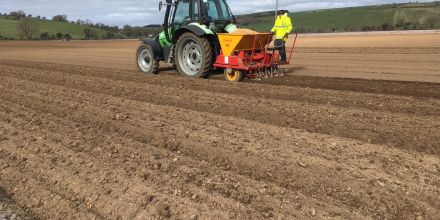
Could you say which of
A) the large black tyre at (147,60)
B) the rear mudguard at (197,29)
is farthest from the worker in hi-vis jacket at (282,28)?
the large black tyre at (147,60)

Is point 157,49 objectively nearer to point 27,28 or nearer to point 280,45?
point 280,45

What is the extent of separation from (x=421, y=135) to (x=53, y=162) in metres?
3.94

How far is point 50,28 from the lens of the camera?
7456 centimetres

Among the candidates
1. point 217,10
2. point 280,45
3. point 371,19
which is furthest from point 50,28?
point 280,45

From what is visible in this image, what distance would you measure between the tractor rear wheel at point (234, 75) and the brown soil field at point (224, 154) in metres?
1.48

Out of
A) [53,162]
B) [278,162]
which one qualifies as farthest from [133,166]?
[278,162]

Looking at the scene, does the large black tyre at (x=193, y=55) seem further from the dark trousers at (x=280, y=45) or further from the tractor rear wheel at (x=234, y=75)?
the dark trousers at (x=280, y=45)

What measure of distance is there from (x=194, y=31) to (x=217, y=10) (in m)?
0.95

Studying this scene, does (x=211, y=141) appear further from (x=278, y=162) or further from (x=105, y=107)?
(x=105, y=107)

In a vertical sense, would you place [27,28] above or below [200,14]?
below

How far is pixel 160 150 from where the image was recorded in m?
4.76

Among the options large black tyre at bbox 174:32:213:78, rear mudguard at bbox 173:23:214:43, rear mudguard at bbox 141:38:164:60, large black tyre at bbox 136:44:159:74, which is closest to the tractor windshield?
rear mudguard at bbox 173:23:214:43

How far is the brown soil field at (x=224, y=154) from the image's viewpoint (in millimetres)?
3451

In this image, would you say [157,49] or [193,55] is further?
[157,49]
